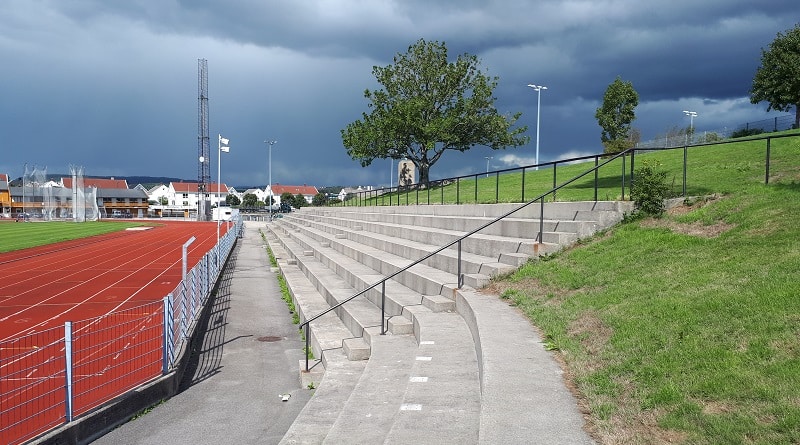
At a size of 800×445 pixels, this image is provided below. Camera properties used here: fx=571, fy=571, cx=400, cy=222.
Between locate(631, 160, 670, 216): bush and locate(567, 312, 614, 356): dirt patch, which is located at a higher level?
locate(631, 160, 670, 216): bush

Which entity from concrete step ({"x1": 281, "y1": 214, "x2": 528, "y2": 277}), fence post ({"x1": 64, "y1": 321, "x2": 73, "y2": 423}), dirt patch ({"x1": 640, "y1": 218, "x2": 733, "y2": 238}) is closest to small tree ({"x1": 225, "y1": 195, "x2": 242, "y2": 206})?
concrete step ({"x1": 281, "y1": 214, "x2": 528, "y2": 277})

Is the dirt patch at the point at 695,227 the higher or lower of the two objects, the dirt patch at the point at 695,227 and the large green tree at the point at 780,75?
the lower

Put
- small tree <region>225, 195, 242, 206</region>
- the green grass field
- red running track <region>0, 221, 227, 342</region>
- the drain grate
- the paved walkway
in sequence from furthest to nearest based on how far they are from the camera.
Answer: small tree <region>225, 195, 242, 206</region>
red running track <region>0, 221, 227, 342</region>
the drain grate
the paved walkway
the green grass field

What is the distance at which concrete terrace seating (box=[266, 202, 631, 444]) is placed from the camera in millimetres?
4770

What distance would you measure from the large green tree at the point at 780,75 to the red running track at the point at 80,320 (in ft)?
141

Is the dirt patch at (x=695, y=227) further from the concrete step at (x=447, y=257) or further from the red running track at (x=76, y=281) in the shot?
the red running track at (x=76, y=281)

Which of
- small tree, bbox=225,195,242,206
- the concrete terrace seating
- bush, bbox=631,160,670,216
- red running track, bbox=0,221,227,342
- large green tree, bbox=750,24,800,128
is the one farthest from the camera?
small tree, bbox=225,195,242,206

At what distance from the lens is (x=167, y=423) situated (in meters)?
6.86

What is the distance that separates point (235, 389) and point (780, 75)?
162ft

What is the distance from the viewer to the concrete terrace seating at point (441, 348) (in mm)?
4770

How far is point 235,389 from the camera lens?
8211 mm

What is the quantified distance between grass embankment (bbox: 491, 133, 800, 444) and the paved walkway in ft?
11.8

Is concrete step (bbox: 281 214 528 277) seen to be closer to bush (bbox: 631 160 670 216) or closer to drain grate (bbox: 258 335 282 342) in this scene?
bush (bbox: 631 160 670 216)

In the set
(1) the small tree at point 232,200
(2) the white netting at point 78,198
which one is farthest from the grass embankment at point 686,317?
(1) the small tree at point 232,200
